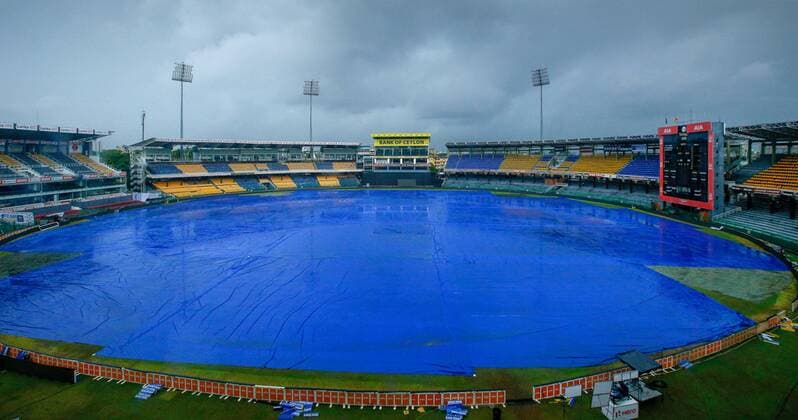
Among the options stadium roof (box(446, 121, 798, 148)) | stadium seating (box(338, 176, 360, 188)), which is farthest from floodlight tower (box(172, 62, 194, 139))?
stadium roof (box(446, 121, 798, 148))

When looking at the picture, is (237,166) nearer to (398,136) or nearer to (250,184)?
(250,184)

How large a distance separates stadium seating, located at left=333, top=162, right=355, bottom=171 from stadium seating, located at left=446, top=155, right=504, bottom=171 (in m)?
22.9

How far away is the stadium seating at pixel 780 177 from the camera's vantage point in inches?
1468

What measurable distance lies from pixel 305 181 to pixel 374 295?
76595mm

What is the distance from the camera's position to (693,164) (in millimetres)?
42062

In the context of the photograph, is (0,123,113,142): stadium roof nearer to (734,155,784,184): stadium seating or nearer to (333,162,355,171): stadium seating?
(333,162,355,171): stadium seating

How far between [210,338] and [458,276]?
555 inches

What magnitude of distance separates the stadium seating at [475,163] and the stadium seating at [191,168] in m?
52.3

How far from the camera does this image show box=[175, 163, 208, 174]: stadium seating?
79.2 meters

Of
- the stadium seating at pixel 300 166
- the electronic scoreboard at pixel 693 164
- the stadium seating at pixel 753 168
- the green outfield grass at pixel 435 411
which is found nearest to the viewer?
the green outfield grass at pixel 435 411

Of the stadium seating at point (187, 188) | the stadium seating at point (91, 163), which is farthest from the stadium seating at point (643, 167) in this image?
the stadium seating at point (91, 163)

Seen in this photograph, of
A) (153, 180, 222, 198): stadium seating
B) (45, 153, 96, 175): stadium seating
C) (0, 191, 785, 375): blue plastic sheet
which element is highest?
(45, 153, 96, 175): stadium seating

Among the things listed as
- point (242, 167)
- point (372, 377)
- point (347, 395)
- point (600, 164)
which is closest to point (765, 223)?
point (600, 164)

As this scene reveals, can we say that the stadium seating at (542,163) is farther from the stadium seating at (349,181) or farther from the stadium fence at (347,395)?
the stadium fence at (347,395)
